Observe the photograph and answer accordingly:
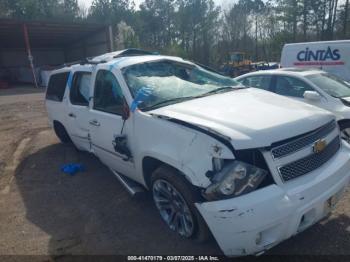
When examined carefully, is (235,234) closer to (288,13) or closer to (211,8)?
(288,13)

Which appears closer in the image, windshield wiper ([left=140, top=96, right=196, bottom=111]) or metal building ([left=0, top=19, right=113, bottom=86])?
windshield wiper ([left=140, top=96, right=196, bottom=111])

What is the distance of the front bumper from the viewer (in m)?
2.53

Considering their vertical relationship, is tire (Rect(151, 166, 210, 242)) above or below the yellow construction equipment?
above

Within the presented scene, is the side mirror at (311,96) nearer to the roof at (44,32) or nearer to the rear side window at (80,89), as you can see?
the rear side window at (80,89)

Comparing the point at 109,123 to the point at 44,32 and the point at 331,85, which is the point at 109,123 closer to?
the point at 331,85

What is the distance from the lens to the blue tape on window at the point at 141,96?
3689 mm

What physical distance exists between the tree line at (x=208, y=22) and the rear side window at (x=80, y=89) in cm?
3162

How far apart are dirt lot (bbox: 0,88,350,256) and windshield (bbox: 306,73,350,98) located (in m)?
2.92

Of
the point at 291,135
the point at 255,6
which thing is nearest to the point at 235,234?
the point at 291,135

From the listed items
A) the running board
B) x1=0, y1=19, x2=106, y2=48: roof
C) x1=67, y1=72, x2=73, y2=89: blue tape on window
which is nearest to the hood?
the running board

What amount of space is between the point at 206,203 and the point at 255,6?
5300 centimetres

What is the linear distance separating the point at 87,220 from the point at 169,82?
6.37 ft

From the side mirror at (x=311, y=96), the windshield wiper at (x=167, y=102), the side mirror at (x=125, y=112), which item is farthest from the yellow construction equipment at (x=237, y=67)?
the side mirror at (x=125, y=112)

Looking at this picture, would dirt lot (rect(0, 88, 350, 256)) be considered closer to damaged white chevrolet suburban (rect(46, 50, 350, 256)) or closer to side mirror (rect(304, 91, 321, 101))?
damaged white chevrolet suburban (rect(46, 50, 350, 256))
